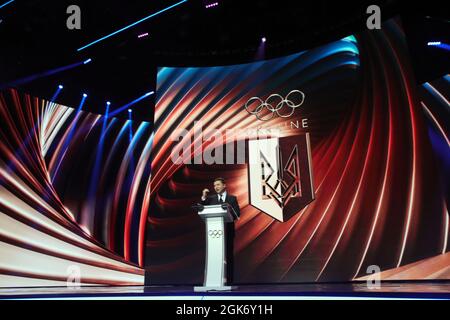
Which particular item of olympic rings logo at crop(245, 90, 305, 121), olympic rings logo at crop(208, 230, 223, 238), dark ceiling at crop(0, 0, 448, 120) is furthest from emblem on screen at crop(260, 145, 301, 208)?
dark ceiling at crop(0, 0, 448, 120)

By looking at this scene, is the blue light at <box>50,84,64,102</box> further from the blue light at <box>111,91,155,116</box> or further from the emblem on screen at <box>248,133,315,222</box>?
the emblem on screen at <box>248,133,315,222</box>

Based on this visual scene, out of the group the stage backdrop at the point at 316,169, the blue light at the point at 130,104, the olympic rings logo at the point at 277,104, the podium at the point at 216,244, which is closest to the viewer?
the podium at the point at 216,244

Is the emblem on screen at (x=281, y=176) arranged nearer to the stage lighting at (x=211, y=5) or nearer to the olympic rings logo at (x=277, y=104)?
the olympic rings logo at (x=277, y=104)

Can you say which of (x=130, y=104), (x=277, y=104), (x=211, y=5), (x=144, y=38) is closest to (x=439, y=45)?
(x=277, y=104)

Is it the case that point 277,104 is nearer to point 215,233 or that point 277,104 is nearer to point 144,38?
point 144,38

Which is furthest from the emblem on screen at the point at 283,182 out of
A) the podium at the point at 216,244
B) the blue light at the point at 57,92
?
the blue light at the point at 57,92

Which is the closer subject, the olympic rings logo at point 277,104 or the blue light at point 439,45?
the blue light at point 439,45

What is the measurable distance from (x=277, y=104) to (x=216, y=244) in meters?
2.72

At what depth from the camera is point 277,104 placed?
5.49 metres

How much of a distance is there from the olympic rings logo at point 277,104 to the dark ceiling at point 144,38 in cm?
88

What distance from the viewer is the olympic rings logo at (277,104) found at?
212 inches

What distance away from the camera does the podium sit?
11.6ft
